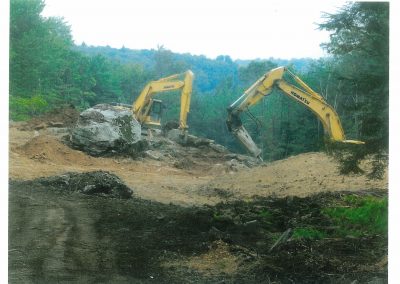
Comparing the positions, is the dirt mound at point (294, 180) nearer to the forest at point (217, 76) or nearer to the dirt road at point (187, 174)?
the dirt road at point (187, 174)

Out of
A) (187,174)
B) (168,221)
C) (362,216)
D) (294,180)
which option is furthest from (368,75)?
(187,174)

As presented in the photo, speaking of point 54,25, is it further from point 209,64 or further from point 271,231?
point 271,231

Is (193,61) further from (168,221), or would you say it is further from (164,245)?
(164,245)

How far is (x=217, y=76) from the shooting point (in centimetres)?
1115

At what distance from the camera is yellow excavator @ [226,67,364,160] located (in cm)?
1241

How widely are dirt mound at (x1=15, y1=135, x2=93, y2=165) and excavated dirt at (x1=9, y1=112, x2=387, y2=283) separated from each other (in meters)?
0.02

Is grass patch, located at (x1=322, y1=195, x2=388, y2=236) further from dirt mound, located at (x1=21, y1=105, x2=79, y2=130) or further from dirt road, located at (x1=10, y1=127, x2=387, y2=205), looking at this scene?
dirt mound, located at (x1=21, y1=105, x2=79, y2=130)

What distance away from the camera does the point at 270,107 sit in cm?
1413

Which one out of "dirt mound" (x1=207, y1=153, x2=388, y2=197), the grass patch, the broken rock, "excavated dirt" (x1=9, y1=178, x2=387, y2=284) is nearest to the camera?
"excavated dirt" (x1=9, y1=178, x2=387, y2=284)

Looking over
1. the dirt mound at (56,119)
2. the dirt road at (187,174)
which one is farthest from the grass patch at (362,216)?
the dirt mound at (56,119)

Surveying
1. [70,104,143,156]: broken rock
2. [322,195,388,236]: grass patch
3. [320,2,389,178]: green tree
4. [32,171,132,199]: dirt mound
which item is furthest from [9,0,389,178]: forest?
[32,171,132,199]: dirt mound

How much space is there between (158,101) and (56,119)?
2.68 metres

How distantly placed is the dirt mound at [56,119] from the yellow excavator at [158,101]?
127 centimetres

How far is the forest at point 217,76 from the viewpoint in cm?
875
